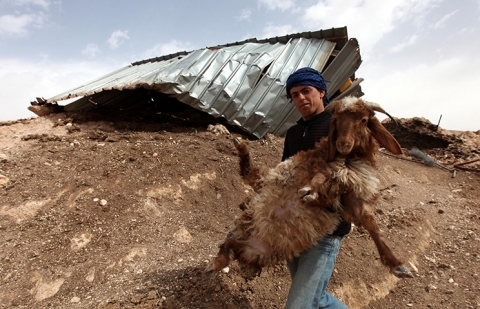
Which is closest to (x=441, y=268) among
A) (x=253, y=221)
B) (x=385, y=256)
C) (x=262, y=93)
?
(x=385, y=256)

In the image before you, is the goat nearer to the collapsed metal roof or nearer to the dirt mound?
the collapsed metal roof

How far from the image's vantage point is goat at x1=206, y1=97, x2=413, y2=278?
2049 millimetres

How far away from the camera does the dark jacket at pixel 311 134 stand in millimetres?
2258

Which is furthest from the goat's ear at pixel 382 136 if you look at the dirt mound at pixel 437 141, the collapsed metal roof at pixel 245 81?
the dirt mound at pixel 437 141

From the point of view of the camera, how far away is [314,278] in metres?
2.06

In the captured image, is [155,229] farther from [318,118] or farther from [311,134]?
[318,118]

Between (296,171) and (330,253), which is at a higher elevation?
(296,171)

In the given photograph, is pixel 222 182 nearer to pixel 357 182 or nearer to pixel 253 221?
pixel 253 221

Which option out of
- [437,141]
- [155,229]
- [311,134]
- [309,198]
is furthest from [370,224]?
[437,141]

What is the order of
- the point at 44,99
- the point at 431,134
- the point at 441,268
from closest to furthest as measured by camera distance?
the point at 441,268 → the point at 44,99 → the point at 431,134

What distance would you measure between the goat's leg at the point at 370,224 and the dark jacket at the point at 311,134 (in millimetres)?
166

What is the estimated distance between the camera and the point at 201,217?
173 inches

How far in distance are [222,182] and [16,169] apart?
329 cm

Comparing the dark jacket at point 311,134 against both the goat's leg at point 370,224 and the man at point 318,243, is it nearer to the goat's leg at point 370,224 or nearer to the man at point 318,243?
the man at point 318,243
